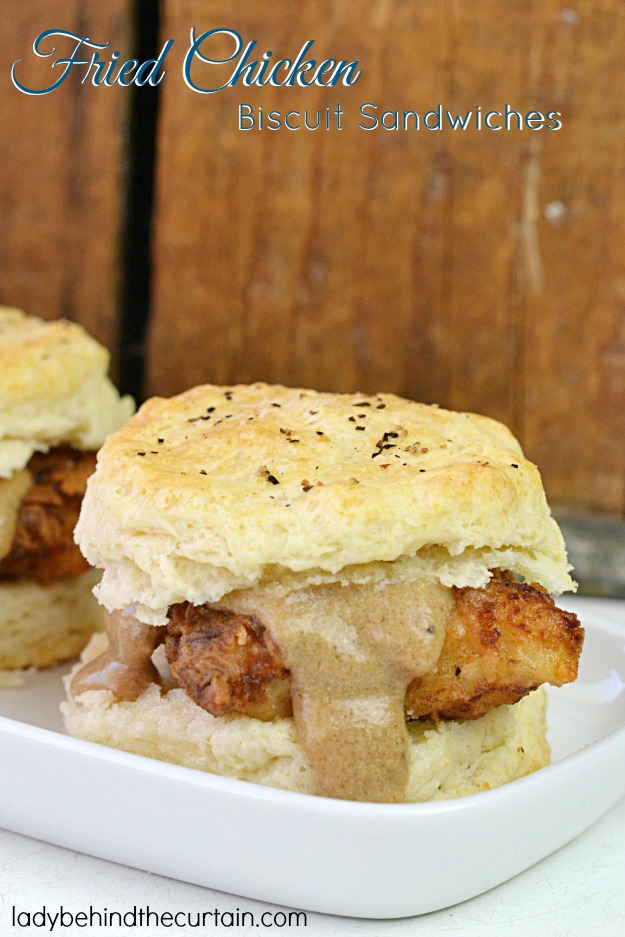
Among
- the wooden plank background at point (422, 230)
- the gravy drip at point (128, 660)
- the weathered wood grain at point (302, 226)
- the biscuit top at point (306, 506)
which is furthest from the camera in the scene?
the weathered wood grain at point (302, 226)

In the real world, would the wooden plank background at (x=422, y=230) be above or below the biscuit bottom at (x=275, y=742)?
above

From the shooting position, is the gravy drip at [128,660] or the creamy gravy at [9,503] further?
the creamy gravy at [9,503]

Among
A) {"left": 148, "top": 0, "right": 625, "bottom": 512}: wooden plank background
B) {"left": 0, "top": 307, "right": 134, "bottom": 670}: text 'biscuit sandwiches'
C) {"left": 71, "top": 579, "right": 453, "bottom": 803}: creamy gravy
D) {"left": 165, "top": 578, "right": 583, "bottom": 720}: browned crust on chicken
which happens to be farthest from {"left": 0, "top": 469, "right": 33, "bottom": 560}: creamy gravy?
{"left": 148, "top": 0, "right": 625, "bottom": 512}: wooden plank background

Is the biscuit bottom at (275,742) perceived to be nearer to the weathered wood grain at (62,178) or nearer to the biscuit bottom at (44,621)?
the biscuit bottom at (44,621)

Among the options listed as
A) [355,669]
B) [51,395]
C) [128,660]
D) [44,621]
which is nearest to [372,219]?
[51,395]

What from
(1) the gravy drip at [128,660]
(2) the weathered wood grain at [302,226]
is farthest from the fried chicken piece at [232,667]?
(2) the weathered wood grain at [302,226]

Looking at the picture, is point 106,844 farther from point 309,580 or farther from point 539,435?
point 539,435
